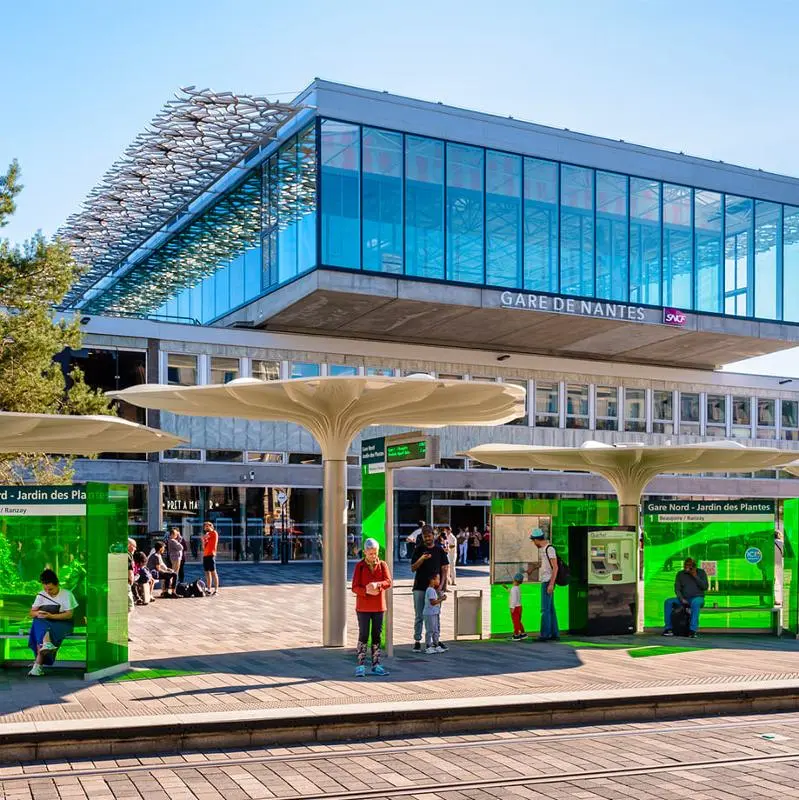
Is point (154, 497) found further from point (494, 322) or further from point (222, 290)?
point (494, 322)

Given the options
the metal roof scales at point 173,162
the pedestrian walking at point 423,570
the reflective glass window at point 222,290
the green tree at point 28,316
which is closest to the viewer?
the pedestrian walking at point 423,570

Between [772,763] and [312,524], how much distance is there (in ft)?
120

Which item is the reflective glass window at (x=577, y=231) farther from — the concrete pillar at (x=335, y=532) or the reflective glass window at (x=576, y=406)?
the concrete pillar at (x=335, y=532)

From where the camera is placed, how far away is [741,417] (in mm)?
57281

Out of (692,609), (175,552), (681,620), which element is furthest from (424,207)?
(681,620)

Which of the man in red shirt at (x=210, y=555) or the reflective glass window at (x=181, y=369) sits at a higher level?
the reflective glass window at (x=181, y=369)

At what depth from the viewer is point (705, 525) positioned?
19.4 meters

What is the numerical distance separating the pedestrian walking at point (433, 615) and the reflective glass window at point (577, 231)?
30.3 m

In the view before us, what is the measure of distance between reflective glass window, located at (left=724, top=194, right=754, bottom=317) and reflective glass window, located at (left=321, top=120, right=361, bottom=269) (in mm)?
17420

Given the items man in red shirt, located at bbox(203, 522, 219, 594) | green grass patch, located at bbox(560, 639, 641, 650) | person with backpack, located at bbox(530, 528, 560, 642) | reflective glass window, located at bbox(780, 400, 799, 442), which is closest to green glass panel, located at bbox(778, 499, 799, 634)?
green grass patch, located at bbox(560, 639, 641, 650)

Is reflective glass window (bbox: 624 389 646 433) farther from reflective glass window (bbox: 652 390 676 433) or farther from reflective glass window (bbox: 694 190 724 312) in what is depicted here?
reflective glass window (bbox: 694 190 724 312)

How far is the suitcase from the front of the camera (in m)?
18.7

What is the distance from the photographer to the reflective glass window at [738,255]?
159 ft

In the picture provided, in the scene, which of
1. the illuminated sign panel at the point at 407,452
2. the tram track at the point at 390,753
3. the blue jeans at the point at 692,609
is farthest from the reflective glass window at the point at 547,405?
the tram track at the point at 390,753
